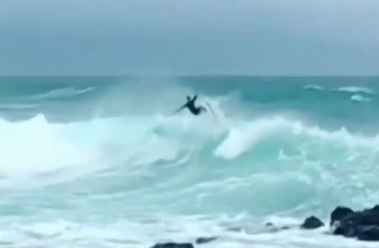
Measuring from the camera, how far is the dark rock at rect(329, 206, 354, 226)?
2.38 m

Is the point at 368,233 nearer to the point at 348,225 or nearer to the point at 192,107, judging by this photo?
the point at 348,225

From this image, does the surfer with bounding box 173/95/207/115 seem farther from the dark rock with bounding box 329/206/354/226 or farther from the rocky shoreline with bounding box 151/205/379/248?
the dark rock with bounding box 329/206/354/226

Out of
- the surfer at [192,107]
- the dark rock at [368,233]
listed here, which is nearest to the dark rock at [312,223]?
the dark rock at [368,233]

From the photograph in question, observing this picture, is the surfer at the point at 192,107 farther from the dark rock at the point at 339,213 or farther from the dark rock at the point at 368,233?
the dark rock at the point at 368,233

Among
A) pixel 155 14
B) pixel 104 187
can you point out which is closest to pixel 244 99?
pixel 155 14

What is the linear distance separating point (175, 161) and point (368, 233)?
29.6 inches

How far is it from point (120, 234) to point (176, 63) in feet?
2.19

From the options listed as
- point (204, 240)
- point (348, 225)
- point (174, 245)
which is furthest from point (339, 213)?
point (174, 245)

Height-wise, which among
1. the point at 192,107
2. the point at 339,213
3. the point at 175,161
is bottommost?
the point at 339,213

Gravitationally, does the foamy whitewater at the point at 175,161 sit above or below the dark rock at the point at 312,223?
above

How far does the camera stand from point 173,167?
2393 millimetres

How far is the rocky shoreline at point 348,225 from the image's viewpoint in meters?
2.36

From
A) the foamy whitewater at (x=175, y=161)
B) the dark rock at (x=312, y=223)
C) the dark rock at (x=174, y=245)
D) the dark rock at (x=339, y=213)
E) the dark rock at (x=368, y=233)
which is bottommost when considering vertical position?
the dark rock at (x=174, y=245)

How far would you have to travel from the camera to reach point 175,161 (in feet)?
7.86
